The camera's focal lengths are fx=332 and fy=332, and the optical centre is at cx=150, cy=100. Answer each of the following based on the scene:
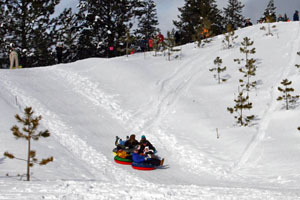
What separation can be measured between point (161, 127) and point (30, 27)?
19.1 meters

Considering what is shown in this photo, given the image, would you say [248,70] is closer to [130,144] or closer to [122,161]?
[130,144]

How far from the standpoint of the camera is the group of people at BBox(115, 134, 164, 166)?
1016 centimetres

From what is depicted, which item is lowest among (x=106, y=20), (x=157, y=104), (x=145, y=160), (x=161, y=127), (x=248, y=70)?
(x=145, y=160)

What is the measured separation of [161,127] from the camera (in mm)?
13742

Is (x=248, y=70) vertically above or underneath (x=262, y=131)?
above

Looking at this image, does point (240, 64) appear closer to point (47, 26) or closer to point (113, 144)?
point (113, 144)

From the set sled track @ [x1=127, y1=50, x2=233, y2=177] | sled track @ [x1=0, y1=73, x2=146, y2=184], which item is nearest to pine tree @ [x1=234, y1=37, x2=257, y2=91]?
sled track @ [x1=127, y1=50, x2=233, y2=177]

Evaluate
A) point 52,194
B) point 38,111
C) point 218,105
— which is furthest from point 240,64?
point 52,194

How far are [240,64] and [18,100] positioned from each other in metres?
12.2

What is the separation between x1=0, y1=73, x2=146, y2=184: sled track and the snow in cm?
3

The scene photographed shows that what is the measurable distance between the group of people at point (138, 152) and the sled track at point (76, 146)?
1.93ft

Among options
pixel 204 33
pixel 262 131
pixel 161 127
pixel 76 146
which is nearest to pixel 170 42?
pixel 204 33

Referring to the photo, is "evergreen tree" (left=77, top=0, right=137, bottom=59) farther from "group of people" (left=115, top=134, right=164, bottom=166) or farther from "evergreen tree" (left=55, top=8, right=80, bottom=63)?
"group of people" (left=115, top=134, right=164, bottom=166)

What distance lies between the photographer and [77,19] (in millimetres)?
31094
